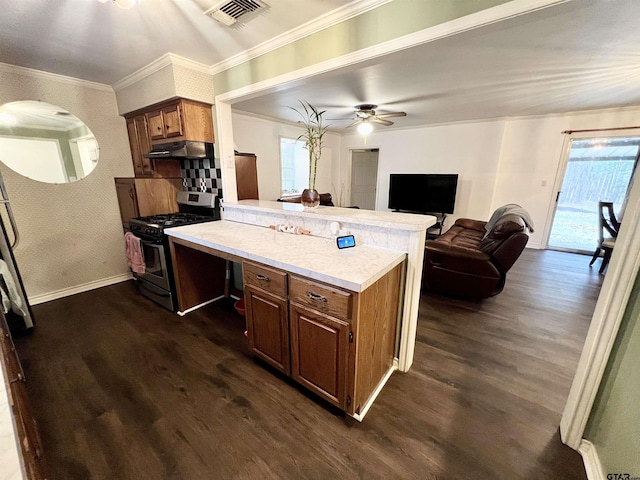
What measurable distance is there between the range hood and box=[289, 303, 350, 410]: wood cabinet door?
2.00m

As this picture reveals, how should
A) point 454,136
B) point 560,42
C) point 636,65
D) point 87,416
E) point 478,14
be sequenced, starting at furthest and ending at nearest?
point 454,136 → point 636,65 → point 560,42 → point 87,416 → point 478,14

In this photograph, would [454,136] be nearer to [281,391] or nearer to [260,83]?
[260,83]

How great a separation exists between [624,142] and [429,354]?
5133 millimetres

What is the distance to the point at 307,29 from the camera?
1771mm

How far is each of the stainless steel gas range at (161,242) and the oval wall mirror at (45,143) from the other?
993 millimetres

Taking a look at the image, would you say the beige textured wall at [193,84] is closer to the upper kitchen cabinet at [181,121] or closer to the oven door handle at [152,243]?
the upper kitchen cabinet at [181,121]

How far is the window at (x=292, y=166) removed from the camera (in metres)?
5.27

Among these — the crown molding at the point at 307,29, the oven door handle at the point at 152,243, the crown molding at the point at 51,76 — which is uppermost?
the crown molding at the point at 307,29

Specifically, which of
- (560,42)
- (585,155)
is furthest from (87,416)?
(585,155)

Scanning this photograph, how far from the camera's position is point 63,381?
5.73 feet

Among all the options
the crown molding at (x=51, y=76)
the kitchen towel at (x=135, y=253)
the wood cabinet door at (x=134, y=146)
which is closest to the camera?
the crown molding at (x=51, y=76)

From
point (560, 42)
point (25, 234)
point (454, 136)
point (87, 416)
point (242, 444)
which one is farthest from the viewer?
point (454, 136)

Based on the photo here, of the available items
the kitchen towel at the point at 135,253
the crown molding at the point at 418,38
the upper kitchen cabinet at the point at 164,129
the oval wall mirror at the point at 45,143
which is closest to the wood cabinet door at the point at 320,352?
the crown molding at the point at 418,38

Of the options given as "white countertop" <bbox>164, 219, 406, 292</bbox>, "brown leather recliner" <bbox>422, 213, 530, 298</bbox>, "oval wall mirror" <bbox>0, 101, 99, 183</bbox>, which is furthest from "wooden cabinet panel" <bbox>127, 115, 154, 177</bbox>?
"brown leather recliner" <bbox>422, 213, 530, 298</bbox>
